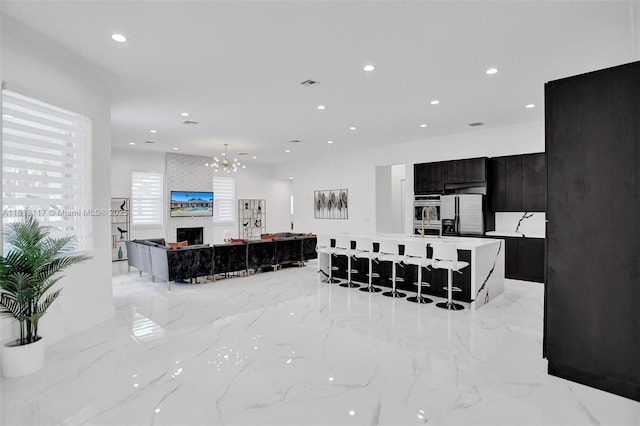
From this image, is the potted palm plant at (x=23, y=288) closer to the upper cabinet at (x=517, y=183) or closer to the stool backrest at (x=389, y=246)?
the stool backrest at (x=389, y=246)

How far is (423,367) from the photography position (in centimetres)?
309

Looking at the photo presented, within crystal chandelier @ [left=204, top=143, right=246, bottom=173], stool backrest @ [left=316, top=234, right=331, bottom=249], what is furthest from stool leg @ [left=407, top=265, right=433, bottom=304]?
crystal chandelier @ [left=204, top=143, right=246, bottom=173]

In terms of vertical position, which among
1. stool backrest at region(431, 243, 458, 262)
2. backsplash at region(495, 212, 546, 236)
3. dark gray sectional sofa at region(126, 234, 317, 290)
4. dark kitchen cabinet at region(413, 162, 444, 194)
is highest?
dark kitchen cabinet at region(413, 162, 444, 194)

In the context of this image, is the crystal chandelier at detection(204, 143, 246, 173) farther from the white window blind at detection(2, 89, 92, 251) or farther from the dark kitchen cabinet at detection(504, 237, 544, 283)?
the dark kitchen cabinet at detection(504, 237, 544, 283)

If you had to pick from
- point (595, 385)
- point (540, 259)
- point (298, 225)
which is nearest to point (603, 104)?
point (595, 385)

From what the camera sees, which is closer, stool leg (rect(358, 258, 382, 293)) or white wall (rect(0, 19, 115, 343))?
white wall (rect(0, 19, 115, 343))

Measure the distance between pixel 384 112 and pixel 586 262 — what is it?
397 cm

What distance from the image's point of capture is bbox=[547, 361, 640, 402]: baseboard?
2562mm

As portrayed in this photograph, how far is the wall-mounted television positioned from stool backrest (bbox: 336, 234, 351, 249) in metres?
5.61

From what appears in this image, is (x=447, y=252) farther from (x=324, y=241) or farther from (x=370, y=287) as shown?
(x=324, y=241)

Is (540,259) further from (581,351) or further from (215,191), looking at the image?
(215,191)

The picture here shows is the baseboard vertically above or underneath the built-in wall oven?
underneath

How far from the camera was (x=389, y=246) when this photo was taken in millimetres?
5496

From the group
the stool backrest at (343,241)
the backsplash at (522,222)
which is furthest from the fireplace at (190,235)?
the backsplash at (522,222)
